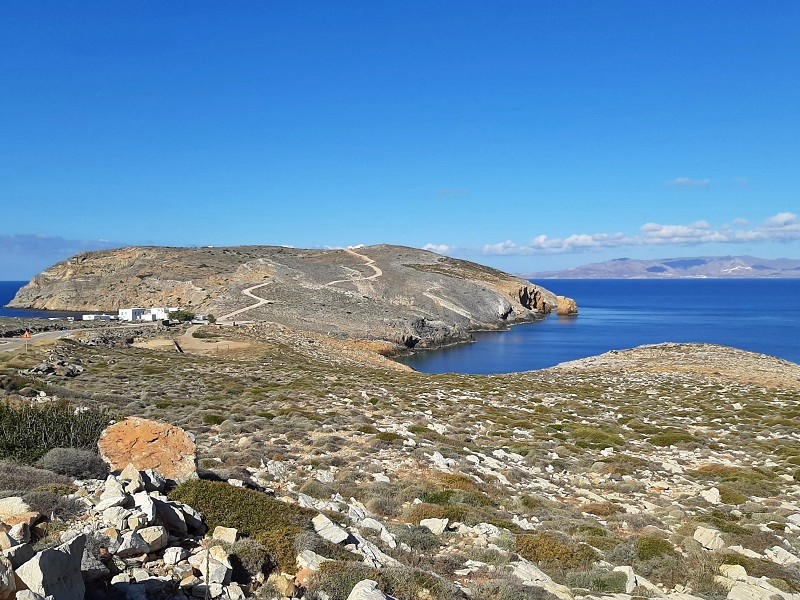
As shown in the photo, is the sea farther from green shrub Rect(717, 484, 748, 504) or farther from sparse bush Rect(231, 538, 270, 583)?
sparse bush Rect(231, 538, 270, 583)

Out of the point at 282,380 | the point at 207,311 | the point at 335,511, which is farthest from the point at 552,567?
the point at 207,311

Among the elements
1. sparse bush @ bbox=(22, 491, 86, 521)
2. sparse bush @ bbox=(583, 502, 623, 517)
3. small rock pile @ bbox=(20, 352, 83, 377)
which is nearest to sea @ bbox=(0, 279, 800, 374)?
A: small rock pile @ bbox=(20, 352, 83, 377)

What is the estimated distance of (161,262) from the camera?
144875mm

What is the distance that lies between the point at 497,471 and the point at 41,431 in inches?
502

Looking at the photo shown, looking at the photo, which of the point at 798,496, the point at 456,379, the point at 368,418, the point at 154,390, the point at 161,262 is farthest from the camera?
the point at 161,262

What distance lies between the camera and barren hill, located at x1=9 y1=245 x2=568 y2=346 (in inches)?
3927

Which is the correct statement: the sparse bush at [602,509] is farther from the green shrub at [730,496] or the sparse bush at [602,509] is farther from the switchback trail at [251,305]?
the switchback trail at [251,305]

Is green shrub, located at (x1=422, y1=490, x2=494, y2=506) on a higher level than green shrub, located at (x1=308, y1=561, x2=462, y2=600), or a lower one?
lower

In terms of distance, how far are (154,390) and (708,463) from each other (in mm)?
25538

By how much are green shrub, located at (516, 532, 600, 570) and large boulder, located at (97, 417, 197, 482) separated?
277 inches

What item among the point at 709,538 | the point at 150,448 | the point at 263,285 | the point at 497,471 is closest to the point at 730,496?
the point at 709,538

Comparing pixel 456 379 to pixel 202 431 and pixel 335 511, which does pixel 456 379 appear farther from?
pixel 335 511

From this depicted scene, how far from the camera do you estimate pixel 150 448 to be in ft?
37.8

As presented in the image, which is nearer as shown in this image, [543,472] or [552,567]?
[552,567]
